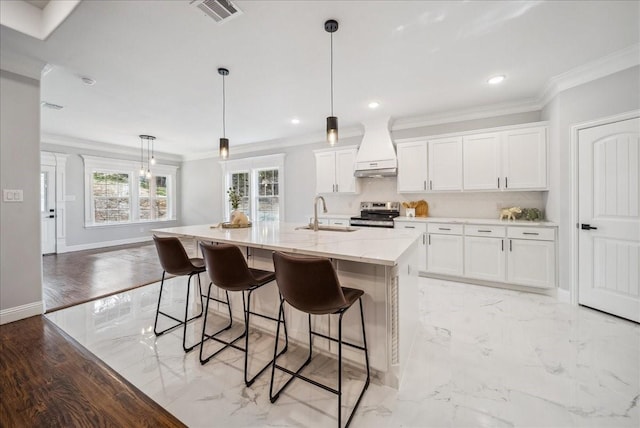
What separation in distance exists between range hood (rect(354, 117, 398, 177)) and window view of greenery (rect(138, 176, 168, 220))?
598 cm

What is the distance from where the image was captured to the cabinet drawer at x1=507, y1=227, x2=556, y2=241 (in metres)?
3.20

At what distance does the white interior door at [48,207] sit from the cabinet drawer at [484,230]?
26.1 feet

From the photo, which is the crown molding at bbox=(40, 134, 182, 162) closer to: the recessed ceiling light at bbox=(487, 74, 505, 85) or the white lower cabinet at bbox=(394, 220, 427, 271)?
the white lower cabinet at bbox=(394, 220, 427, 271)

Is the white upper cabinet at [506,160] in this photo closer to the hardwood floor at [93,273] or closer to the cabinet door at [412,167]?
the cabinet door at [412,167]

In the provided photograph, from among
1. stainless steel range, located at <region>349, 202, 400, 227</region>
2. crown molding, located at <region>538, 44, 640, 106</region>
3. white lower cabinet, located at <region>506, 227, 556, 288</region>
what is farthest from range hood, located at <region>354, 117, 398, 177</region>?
crown molding, located at <region>538, 44, 640, 106</region>

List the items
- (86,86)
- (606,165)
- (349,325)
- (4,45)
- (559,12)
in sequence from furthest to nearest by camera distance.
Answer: (86,86)
(606,165)
(4,45)
(559,12)
(349,325)

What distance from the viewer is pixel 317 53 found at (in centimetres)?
255

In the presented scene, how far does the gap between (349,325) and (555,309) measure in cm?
257

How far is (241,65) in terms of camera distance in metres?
2.79

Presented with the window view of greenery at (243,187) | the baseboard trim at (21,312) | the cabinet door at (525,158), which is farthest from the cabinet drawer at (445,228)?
the baseboard trim at (21,312)

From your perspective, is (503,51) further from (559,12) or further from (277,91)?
(277,91)

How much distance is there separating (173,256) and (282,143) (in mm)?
4318

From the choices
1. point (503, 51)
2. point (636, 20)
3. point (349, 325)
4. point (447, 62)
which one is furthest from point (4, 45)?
point (636, 20)

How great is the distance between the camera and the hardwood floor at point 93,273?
3.31m
